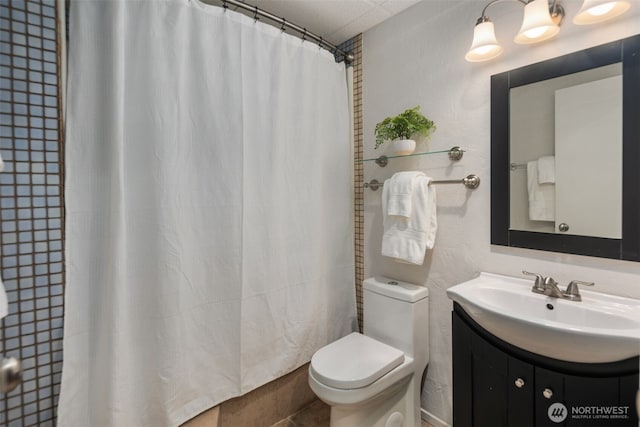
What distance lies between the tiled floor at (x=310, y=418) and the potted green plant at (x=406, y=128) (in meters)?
1.51

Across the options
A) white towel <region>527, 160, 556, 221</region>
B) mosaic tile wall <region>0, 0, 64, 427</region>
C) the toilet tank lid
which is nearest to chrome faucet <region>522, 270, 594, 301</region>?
white towel <region>527, 160, 556, 221</region>

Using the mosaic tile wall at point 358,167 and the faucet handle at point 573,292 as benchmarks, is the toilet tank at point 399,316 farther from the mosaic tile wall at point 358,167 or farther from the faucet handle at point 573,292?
the faucet handle at point 573,292

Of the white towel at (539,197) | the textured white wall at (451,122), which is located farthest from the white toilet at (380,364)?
the white towel at (539,197)

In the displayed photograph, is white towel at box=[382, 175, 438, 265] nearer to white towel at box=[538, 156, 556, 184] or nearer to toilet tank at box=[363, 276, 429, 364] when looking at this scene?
toilet tank at box=[363, 276, 429, 364]

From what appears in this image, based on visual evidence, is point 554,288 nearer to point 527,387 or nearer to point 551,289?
point 551,289

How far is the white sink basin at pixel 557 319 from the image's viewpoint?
853 mm

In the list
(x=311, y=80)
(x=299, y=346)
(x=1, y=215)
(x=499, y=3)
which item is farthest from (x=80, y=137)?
(x=499, y=3)

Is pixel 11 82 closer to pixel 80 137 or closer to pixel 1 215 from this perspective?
pixel 80 137

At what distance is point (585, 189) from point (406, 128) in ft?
2.57

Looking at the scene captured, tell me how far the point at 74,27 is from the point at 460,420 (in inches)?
81.5

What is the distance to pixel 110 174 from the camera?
112 cm

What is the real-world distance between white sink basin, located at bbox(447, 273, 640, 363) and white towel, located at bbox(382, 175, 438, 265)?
0.29m

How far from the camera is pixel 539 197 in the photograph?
4.20ft

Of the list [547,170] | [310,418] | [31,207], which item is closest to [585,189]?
[547,170]
